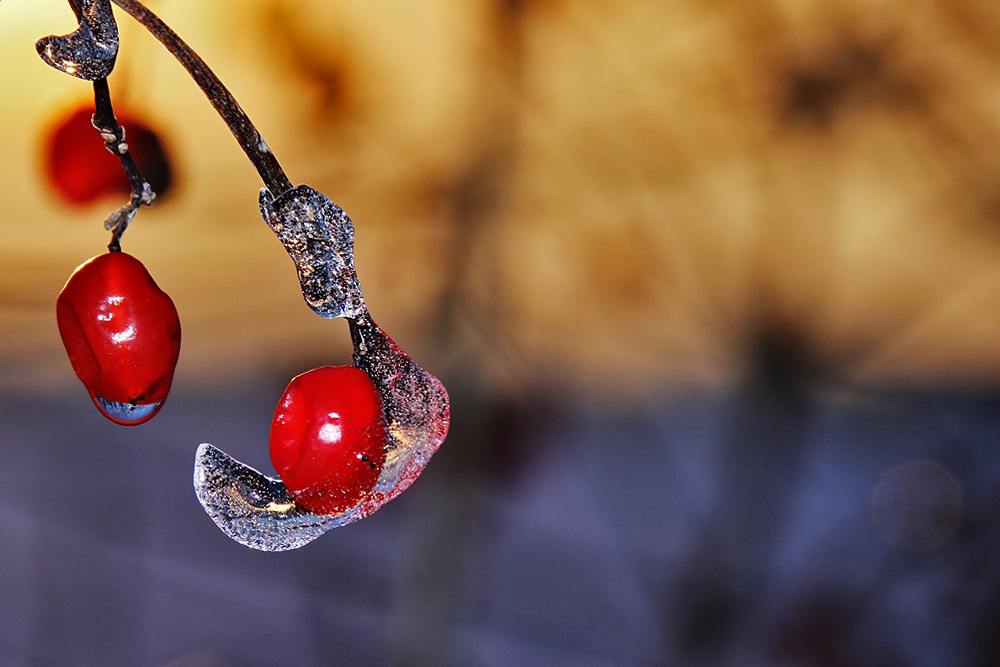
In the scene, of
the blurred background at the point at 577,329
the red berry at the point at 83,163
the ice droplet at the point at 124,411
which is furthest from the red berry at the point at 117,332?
the blurred background at the point at 577,329

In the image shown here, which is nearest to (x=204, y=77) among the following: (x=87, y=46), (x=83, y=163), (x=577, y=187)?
(x=87, y=46)

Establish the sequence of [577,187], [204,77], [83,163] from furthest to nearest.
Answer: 1. [577,187]
2. [83,163]
3. [204,77]

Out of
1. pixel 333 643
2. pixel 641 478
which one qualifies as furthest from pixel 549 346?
pixel 333 643

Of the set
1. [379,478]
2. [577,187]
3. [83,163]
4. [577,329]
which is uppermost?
[577,187]

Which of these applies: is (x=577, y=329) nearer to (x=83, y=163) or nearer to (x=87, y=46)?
(x=83, y=163)

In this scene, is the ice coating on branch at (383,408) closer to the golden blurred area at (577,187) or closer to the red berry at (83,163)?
the red berry at (83,163)

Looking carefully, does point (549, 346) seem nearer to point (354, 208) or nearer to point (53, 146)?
point (354, 208)
